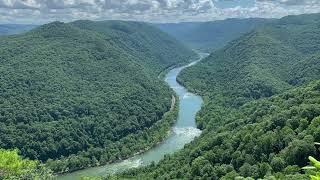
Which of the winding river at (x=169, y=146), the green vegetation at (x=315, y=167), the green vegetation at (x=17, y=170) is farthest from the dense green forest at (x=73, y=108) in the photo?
the green vegetation at (x=315, y=167)

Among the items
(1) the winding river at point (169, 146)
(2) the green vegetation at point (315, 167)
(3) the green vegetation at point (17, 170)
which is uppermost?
(2) the green vegetation at point (315, 167)

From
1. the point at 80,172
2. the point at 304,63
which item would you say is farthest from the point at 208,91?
the point at 80,172

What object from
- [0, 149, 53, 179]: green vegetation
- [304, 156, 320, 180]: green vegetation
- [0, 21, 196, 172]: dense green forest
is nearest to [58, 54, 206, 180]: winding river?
[0, 21, 196, 172]: dense green forest

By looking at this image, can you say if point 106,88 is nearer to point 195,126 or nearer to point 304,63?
point 195,126

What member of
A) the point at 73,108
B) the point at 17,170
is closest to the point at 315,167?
the point at 17,170

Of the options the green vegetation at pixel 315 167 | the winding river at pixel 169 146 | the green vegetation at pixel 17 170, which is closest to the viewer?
the green vegetation at pixel 315 167

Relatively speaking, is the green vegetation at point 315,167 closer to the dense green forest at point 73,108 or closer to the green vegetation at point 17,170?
the green vegetation at point 17,170

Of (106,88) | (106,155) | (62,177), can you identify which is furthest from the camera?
A: (106,88)

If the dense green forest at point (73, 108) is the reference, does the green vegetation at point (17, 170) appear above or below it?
above

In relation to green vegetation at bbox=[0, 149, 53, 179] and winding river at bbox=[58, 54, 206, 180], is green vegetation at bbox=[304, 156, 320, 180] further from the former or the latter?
winding river at bbox=[58, 54, 206, 180]
